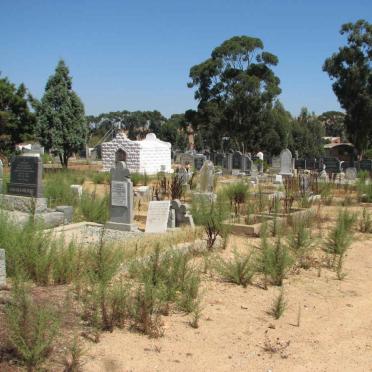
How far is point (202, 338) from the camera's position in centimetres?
441

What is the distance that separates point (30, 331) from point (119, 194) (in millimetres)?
6069

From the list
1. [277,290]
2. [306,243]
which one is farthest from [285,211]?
[277,290]

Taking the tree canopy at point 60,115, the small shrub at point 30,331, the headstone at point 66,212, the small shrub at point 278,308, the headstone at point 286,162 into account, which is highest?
the tree canopy at point 60,115

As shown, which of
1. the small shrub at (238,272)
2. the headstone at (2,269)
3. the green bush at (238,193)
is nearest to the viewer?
the headstone at (2,269)

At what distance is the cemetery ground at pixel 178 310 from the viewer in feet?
12.6

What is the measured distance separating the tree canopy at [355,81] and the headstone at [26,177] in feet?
97.4

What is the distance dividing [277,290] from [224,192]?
7658 mm

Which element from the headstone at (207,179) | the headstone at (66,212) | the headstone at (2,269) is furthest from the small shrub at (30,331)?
the headstone at (207,179)

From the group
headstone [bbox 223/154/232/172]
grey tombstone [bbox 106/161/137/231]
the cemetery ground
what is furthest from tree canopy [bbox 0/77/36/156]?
the cemetery ground

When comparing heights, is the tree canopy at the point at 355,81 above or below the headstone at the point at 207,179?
above

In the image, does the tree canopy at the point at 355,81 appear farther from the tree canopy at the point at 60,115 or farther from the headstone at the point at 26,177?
the headstone at the point at 26,177

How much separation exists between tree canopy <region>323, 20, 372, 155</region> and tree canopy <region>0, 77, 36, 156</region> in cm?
2232

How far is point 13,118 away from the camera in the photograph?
2894 centimetres

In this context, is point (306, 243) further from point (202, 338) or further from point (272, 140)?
point (272, 140)
